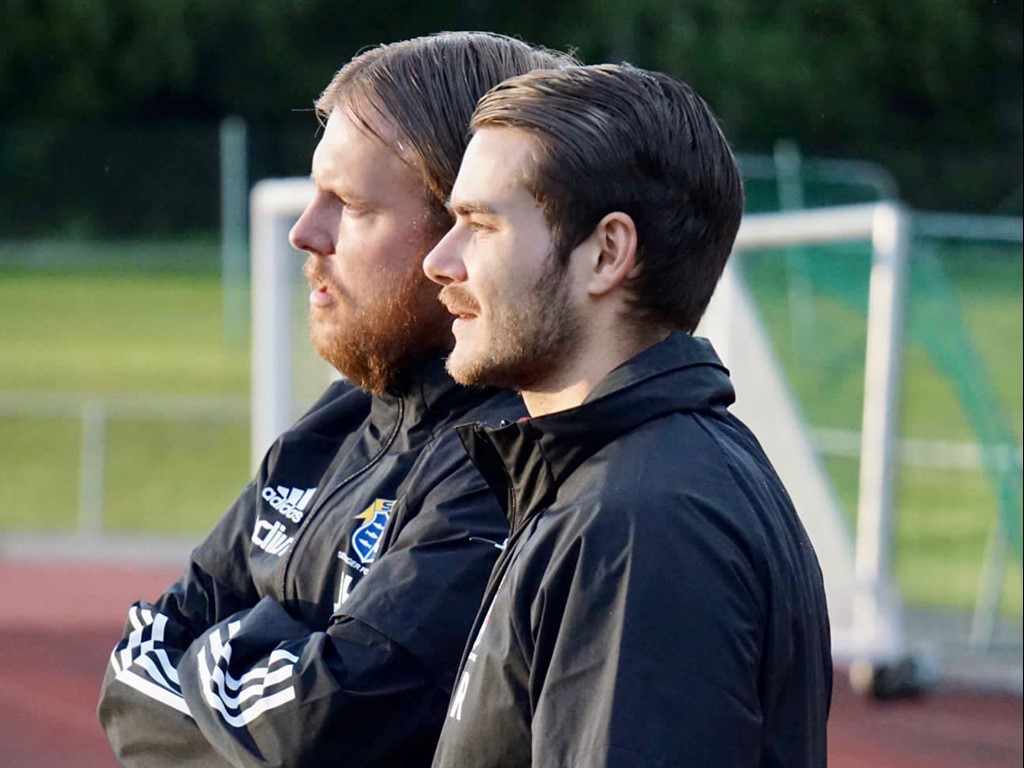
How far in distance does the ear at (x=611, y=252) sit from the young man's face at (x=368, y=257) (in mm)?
570

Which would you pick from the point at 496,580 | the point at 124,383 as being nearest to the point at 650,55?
the point at 124,383

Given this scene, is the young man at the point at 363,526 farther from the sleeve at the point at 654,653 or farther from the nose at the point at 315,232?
the sleeve at the point at 654,653

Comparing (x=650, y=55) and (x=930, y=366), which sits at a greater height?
(x=650, y=55)

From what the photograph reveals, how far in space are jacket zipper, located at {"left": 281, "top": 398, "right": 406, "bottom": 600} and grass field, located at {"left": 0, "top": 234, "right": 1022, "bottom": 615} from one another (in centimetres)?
526

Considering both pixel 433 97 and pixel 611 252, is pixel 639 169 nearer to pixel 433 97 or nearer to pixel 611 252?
pixel 611 252

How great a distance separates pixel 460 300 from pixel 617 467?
1.09 ft

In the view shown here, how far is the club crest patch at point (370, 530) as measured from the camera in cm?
214

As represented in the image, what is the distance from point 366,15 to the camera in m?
31.8

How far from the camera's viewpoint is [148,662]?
92.6 inches

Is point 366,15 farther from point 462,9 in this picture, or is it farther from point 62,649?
point 62,649

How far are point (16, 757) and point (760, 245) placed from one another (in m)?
3.91

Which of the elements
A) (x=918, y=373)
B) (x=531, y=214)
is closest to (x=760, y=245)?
(x=918, y=373)

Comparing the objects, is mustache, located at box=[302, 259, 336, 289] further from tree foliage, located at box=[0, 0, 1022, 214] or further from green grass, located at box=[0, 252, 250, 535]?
tree foliage, located at box=[0, 0, 1022, 214]

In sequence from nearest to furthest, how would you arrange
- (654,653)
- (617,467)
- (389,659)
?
1. (654,653)
2. (617,467)
3. (389,659)
